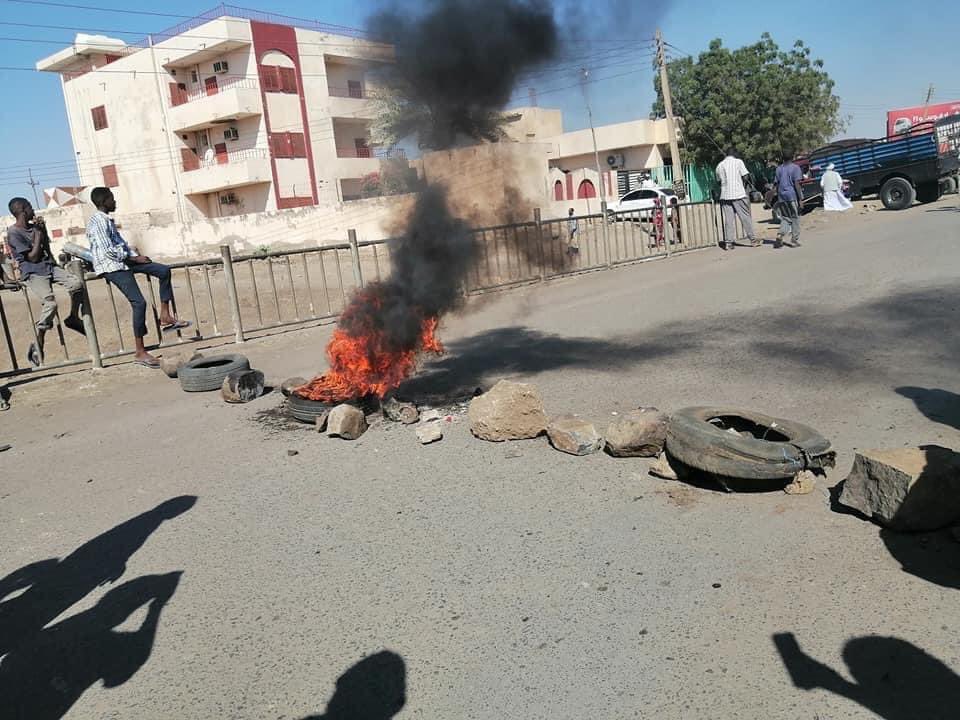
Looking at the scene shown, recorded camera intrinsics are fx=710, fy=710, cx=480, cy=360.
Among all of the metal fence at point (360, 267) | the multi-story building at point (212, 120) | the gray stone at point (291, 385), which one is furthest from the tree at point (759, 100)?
the gray stone at point (291, 385)

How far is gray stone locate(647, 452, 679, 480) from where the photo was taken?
14.5ft

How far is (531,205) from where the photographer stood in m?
12.4

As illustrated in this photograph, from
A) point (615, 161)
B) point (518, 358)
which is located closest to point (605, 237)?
point (518, 358)

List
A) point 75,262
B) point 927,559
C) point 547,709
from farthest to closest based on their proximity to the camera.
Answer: point 75,262, point 927,559, point 547,709

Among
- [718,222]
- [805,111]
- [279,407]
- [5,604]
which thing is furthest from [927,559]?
[805,111]

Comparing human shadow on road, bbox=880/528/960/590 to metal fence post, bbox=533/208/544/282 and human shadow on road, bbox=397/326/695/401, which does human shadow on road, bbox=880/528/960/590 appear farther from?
metal fence post, bbox=533/208/544/282

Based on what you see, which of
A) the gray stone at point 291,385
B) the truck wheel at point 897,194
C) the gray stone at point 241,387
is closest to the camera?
the gray stone at point 291,385

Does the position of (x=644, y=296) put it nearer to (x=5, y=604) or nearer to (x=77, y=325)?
(x=77, y=325)

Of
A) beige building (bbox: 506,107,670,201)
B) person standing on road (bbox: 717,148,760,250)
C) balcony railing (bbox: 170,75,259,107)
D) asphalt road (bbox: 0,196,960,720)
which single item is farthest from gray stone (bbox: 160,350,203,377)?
balcony railing (bbox: 170,75,259,107)

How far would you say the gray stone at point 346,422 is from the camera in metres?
5.74

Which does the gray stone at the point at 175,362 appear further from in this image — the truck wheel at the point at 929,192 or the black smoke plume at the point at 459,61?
the truck wheel at the point at 929,192

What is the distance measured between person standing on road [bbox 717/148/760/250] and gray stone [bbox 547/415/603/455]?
37.8 feet

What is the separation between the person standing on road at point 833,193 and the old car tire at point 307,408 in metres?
18.8

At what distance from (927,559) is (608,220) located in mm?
12778
